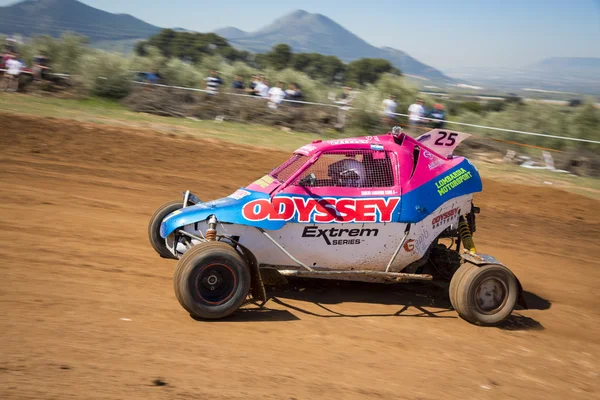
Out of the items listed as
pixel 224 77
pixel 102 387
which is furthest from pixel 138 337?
pixel 224 77

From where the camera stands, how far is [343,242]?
22.2ft

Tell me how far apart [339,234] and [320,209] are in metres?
0.38

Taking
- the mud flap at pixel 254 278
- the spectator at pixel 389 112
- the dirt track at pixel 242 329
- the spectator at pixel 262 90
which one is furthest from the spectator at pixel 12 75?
the mud flap at pixel 254 278

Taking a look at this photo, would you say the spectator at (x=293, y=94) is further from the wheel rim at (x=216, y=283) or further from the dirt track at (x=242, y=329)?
the wheel rim at (x=216, y=283)

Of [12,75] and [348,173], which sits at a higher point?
[12,75]

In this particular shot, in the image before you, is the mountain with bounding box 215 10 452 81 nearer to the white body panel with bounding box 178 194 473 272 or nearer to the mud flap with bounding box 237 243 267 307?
the white body panel with bounding box 178 194 473 272

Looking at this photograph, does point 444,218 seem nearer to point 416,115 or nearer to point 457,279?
point 457,279

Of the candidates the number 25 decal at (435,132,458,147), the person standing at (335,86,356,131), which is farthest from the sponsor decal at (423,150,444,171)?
the person standing at (335,86,356,131)

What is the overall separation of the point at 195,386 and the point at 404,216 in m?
3.14

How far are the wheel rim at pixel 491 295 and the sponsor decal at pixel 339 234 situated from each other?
1.32m

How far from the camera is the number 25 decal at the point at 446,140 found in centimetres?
734

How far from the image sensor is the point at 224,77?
80.0 ft

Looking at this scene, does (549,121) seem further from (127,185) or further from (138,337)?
(138,337)

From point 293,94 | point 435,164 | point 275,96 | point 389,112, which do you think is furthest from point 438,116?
point 435,164
